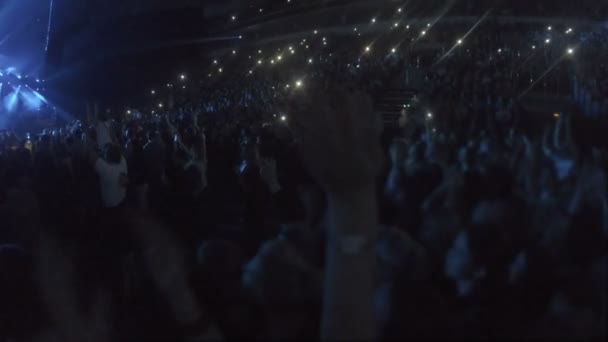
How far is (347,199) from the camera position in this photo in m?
2.59

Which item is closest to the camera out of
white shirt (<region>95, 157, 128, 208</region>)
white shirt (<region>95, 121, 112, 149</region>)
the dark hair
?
white shirt (<region>95, 157, 128, 208</region>)

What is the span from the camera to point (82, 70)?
33250 millimetres

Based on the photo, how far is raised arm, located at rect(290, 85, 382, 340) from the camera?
2.53 m

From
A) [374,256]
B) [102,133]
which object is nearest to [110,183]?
[102,133]

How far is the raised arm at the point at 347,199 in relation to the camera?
2.53m

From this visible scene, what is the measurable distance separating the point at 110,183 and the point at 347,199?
6406 millimetres

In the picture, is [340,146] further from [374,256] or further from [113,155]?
[113,155]

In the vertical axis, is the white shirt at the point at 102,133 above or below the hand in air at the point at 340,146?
above

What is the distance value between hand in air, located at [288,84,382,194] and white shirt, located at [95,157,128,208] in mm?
6257

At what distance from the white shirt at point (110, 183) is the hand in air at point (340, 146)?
6.26m

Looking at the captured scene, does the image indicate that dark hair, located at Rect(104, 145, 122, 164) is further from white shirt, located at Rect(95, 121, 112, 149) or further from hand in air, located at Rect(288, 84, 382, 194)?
hand in air, located at Rect(288, 84, 382, 194)

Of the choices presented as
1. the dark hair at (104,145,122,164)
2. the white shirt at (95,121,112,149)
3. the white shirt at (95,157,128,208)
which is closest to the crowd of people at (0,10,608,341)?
the white shirt at (95,157,128,208)

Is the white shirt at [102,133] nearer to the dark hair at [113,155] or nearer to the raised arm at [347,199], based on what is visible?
the dark hair at [113,155]

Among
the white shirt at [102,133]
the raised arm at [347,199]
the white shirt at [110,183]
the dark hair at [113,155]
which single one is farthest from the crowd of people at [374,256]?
the white shirt at [102,133]
